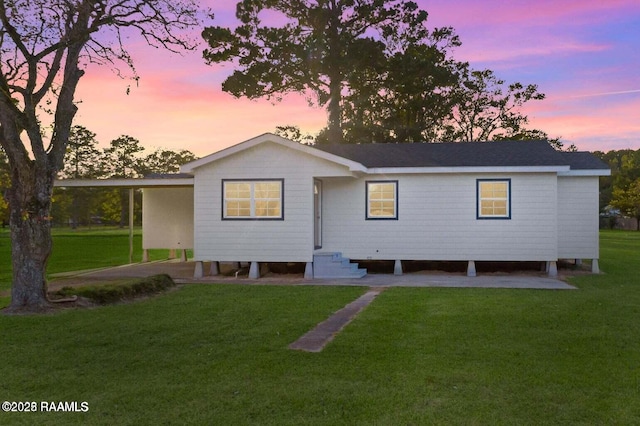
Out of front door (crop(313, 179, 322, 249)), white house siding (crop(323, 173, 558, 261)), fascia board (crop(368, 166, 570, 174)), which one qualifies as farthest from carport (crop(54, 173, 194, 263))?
fascia board (crop(368, 166, 570, 174))

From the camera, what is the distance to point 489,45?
2028 cm

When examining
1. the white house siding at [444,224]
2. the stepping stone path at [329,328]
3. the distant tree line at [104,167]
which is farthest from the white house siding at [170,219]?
the distant tree line at [104,167]

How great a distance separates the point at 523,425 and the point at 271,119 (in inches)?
1278

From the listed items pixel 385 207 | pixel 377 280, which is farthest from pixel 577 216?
pixel 377 280

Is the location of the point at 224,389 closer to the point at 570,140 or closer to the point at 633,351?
the point at 633,351

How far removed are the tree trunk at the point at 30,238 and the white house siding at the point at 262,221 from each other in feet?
18.9

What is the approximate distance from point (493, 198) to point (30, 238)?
11015 millimetres

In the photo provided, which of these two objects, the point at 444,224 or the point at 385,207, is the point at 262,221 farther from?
the point at 444,224

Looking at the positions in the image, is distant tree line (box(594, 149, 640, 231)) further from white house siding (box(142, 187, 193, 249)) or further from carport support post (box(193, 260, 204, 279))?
carport support post (box(193, 260, 204, 279))

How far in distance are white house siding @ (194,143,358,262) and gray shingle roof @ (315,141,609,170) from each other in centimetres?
227

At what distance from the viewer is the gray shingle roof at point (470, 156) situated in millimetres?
15797

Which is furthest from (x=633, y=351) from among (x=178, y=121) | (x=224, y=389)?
(x=178, y=121)

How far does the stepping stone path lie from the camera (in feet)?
23.7

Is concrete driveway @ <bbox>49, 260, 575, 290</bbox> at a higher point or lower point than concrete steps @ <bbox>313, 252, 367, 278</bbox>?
lower
